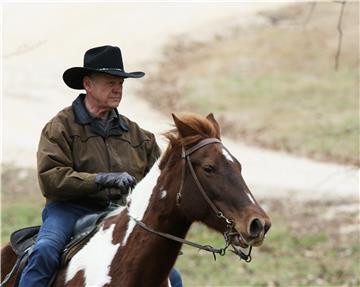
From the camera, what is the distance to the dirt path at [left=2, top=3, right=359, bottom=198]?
20469mm

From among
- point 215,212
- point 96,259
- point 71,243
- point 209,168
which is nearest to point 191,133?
point 209,168

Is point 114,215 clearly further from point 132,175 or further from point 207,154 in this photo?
point 207,154

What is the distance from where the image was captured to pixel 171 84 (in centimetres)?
2916

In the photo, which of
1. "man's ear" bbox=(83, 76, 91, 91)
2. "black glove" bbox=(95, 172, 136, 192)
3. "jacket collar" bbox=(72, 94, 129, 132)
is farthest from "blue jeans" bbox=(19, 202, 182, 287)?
"man's ear" bbox=(83, 76, 91, 91)

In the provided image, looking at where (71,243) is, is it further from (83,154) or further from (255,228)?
(255,228)

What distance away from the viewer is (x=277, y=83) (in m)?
29.3

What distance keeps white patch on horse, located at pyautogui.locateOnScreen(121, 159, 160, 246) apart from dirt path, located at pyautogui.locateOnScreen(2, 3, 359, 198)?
10.6 meters

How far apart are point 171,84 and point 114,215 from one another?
23324mm

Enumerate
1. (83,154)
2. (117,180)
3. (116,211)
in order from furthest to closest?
(83,154), (116,211), (117,180)

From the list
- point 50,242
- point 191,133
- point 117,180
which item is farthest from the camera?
point 50,242

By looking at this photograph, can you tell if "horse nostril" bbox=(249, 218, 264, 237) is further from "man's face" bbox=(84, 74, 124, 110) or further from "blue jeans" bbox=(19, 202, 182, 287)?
"man's face" bbox=(84, 74, 124, 110)

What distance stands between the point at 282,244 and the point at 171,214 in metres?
10.6

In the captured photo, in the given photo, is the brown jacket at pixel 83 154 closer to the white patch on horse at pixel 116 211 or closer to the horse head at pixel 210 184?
the white patch on horse at pixel 116 211

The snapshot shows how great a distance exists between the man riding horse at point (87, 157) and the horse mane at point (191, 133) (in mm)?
362
